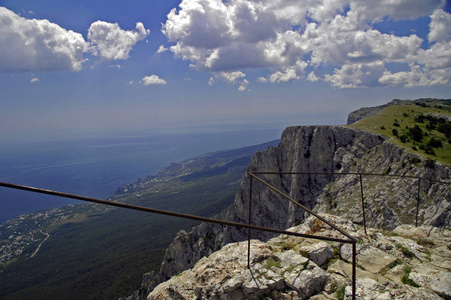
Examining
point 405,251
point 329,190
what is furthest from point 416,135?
point 405,251

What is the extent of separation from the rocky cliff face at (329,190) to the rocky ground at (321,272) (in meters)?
22.2

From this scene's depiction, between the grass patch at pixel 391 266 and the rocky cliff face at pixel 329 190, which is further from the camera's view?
the rocky cliff face at pixel 329 190

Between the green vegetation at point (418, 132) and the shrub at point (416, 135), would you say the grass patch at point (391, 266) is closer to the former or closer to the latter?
the green vegetation at point (418, 132)

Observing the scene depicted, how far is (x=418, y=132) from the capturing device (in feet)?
156

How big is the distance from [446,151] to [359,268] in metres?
40.6

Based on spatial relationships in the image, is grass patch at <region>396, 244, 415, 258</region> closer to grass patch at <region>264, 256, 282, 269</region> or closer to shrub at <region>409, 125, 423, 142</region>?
grass patch at <region>264, 256, 282, 269</region>

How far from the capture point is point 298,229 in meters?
16.1

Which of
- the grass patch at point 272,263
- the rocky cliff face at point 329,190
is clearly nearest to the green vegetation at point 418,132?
the rocky cliff face at point 329,190

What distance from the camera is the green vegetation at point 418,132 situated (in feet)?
129

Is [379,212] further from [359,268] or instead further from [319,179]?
[359,268]

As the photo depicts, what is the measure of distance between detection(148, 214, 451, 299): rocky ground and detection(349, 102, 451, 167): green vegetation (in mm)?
30115

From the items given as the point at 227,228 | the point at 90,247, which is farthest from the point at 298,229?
the point at 90,247

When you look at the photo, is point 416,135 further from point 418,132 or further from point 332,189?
point 332,189

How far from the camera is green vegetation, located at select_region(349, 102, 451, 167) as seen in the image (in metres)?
39.4
